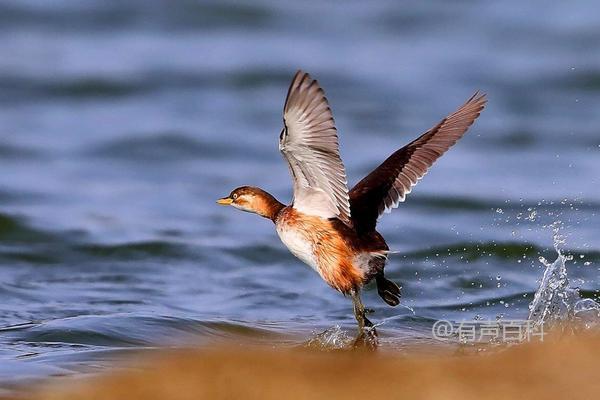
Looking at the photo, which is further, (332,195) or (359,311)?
(359,311)

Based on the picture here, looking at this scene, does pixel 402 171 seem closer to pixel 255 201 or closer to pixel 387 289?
pixel 387 289

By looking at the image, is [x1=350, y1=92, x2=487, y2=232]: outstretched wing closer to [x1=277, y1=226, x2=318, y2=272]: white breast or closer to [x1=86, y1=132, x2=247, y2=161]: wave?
[x1=277, y1=226, x2=318, y2=272]: white breast

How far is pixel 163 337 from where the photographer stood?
759 cm

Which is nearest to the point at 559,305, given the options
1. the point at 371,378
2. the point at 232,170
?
the point at 371,378

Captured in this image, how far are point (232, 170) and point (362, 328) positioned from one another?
607 cm

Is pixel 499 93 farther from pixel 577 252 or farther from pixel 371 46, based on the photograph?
pixel 577 252

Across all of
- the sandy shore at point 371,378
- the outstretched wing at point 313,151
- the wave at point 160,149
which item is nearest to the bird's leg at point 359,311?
the outstretched wing at point 313,151

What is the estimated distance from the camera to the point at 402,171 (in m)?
7.78

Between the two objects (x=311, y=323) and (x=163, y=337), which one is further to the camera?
(x=311, y=323)

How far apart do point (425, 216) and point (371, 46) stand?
718cm

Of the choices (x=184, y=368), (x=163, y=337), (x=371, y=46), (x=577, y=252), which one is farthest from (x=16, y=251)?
(x=371, y=46)

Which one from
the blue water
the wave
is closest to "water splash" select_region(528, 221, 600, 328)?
the blue water

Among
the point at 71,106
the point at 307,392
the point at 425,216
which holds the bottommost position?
the point at 307,392

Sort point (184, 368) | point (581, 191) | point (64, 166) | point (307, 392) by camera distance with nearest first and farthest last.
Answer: point (307, 392), point (184, 368), point (581, 191), point (64, 166)
